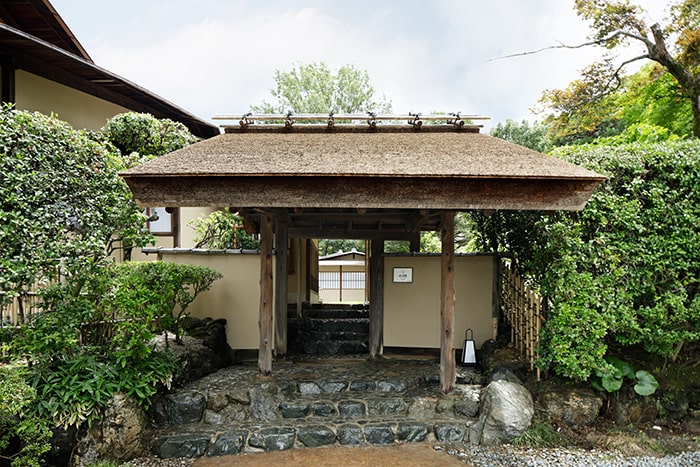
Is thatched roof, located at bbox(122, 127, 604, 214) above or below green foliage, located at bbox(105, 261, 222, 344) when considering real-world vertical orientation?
above

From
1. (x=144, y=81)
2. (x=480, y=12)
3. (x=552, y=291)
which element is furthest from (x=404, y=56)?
(x=552, y=291)

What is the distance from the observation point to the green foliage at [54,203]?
14.5ft

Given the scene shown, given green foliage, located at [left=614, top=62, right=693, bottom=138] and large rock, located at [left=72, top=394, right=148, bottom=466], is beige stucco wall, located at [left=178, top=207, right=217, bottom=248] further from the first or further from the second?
green foliage, located at [left=614, top=62, right=693, bottom=138]

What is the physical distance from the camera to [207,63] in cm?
3628

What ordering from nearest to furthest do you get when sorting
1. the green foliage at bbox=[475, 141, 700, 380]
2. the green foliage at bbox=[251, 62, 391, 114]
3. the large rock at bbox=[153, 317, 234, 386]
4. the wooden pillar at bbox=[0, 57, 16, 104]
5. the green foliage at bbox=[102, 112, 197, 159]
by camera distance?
the green foliage at bbox=[475, 141, 700, 380] → the large rock at bbox=[153, 317, 234, 386] → the wooden pillar at bbox=[0, 57, 16, 104] → the green foliage at bbox=[102, 112, 197, 159] → the green foliage at bbox=[251, 62, 391, 114]

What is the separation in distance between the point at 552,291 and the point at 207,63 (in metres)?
37.3

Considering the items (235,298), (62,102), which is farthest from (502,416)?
(62,102)

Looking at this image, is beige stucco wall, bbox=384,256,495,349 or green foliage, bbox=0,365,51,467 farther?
beige stucco wall, bbox=384,256,495,349

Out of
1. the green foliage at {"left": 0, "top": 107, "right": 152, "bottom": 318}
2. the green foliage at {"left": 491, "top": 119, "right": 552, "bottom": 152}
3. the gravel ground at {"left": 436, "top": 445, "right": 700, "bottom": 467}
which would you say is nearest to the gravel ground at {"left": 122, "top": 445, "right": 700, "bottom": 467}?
the gravel ground at {"left": 436, "top": 445, "right": 700, "bottom": 467}

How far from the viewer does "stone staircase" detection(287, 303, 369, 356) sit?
8.27m

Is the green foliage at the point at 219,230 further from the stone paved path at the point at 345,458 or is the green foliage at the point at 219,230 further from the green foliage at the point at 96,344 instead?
the stone paved path at the point at 345,458

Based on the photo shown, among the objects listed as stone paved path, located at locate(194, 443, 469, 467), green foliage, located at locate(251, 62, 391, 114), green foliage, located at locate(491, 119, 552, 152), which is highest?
green foliage, located at locate(251, 62, 391, 114)

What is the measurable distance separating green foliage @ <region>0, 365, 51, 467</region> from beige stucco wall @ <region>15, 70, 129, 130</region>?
5662 mm

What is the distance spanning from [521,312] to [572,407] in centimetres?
163
